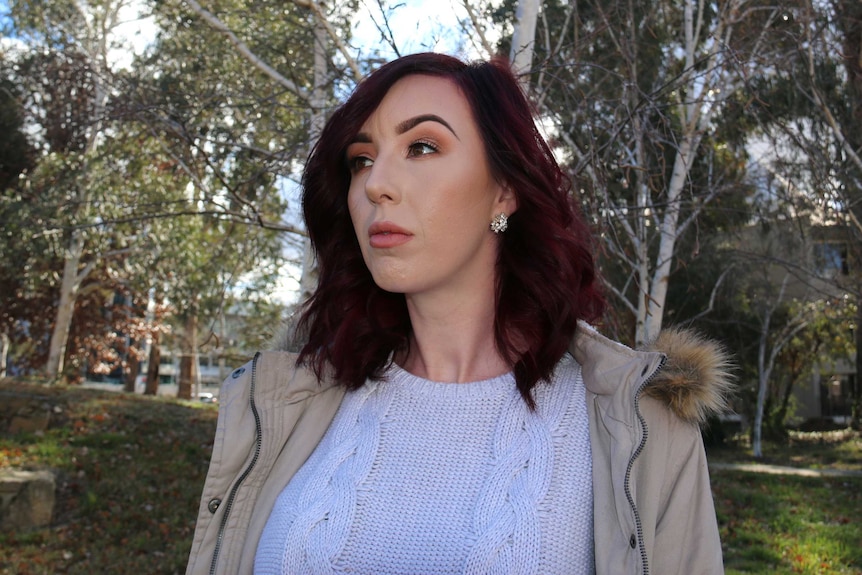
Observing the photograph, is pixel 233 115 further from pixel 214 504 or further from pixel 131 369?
pixel 131 369

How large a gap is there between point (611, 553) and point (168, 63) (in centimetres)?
1248

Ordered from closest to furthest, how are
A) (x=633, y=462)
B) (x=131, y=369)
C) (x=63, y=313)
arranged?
(x=633, y=462)
(x=63, y=313)
(x=131, y=369)

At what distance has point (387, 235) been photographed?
77.5 inches

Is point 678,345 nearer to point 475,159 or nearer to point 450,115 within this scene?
point 475,159

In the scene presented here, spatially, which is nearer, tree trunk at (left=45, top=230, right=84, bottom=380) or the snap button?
the snap button

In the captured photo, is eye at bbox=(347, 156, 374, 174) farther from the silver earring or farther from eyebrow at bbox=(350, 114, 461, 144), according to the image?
the silver earring

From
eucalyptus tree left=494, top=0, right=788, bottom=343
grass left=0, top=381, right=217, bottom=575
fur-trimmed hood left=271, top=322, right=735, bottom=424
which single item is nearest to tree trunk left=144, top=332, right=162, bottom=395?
grass left=0, top=381, right=217, bottom=575

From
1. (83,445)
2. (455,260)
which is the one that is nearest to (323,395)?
(455,260)

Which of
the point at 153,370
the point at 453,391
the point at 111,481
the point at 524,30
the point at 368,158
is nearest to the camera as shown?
the point at 453,391

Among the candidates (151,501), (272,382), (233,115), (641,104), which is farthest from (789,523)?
(272,382)

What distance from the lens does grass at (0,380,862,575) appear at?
703 centimetres

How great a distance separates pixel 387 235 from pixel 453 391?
447 mm

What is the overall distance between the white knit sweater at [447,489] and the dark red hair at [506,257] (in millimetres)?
108

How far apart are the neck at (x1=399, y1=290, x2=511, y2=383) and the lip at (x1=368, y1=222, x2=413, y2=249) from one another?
0.23m
